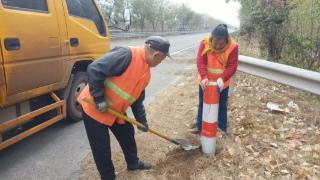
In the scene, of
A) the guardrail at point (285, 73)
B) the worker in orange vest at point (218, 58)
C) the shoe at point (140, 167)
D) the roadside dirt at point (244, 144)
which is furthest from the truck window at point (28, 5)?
the guardrail at point (285, 73)

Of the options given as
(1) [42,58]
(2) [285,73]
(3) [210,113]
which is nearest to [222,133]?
(3) [210,113]

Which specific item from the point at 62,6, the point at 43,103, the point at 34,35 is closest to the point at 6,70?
the point at 34,35

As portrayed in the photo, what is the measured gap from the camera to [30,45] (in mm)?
4266

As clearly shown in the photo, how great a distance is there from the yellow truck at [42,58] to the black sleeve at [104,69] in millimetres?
1305

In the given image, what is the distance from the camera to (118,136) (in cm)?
387

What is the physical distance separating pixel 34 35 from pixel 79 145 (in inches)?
61.1

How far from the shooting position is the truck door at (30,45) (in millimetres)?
3975

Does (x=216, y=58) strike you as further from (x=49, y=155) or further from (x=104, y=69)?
(x=49, y=155)

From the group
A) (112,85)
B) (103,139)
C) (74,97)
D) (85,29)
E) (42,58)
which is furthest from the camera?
(74,97)

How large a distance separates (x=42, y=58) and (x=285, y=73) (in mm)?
3250

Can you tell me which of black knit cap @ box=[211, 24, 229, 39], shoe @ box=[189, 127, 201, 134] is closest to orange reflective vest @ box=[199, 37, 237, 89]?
black knit cap @ box=[211, 24, 229, 39]

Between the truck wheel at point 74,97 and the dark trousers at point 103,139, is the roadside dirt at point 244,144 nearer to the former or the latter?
the dark trousers at point 103,139

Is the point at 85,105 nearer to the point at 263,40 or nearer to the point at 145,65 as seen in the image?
the point at 145,65

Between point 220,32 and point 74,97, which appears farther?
point 74,97
